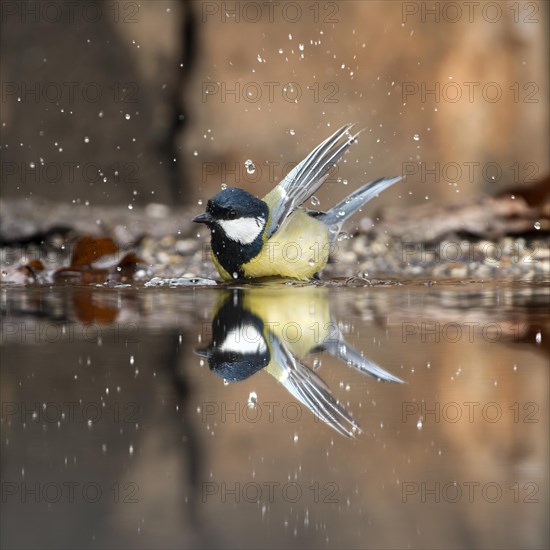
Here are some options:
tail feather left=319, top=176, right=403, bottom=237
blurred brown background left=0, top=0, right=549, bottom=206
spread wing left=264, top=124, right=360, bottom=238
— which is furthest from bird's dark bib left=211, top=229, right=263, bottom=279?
blurred brown background left=0, top=0, right=549, bottom=206

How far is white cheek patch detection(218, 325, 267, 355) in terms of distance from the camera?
201 cm

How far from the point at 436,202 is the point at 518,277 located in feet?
4.43

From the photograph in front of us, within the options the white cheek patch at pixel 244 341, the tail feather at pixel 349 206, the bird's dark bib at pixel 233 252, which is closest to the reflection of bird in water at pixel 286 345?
the white cheek patch at pixel 244 341

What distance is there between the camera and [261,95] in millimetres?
5098

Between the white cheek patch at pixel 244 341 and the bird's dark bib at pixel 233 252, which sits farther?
the bird's dark bib at pixel 233 252

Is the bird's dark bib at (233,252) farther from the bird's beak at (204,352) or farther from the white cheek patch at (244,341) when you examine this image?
the bird's beak at (204,352)

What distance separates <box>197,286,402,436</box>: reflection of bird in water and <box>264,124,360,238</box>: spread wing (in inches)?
23.7

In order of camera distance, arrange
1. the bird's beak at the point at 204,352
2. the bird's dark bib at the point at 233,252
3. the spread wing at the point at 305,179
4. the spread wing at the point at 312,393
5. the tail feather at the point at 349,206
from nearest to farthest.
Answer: the spread wing at the point at 312,393 < the bird's beak at the point at 204,352 < the bird's dark bib at the point at 233,252 < the spread wing at the point at 305,179 < the tail feather at the point at 349,206

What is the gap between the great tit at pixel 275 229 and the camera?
10.7 feet

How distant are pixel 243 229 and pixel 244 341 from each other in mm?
1218

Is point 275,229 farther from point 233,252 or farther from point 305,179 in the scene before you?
point 305,179

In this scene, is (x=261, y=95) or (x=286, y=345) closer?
(x=286, y=345)

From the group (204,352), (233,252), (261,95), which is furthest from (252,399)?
(261,95)

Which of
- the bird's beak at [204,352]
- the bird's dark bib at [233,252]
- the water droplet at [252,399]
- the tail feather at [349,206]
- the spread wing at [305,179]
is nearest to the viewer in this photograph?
the water droplet at [252,399]
